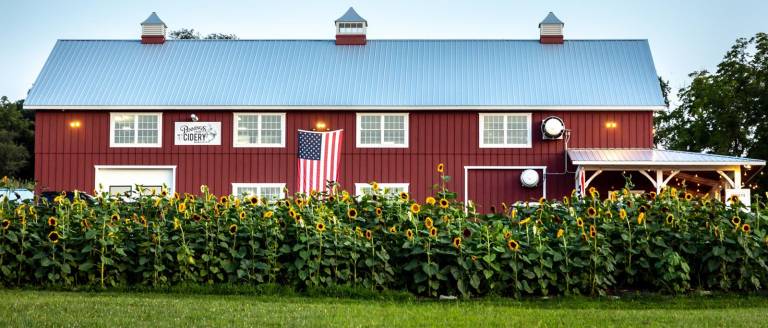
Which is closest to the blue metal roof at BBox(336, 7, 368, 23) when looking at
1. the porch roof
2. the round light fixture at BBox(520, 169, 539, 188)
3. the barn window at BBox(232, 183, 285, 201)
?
the barn window at BBox(232, 183, 285, 201)

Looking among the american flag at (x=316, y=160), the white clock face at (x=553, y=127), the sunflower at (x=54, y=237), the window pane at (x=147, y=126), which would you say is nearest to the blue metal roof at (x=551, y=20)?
the white clock face at (x=553, y=127)

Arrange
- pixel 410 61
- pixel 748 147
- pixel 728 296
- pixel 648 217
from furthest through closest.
Result: 1. pixel 748 147
2. pixel 410 61
3. pixel 648 217
4. pixel 728 296

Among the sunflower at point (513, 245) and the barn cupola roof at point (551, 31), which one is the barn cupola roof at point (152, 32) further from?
the sunflower at point (513, 245)

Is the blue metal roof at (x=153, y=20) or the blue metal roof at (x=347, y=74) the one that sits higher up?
the blue metal roof at (x=153, y=20)

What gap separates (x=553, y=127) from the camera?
85.2 ft

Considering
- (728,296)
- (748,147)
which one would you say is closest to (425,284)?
(728,296)

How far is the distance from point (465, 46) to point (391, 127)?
464cm

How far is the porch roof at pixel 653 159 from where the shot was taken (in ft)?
79.0

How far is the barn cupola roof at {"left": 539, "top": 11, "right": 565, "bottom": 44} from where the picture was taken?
98.6 feet

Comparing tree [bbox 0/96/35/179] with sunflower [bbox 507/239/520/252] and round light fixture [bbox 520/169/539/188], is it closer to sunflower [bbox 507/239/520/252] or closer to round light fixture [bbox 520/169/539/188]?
round light fixture [bbox 520/169/539/188]

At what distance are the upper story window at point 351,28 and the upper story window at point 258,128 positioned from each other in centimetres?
471

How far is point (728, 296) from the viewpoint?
10898mm

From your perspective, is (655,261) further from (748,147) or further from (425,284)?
(748,147)

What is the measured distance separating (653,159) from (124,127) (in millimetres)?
14299
